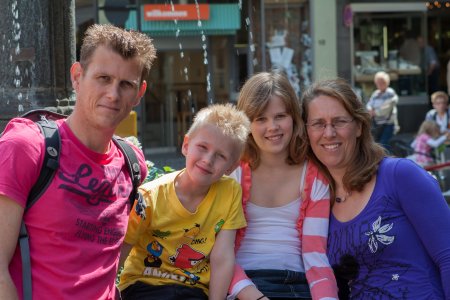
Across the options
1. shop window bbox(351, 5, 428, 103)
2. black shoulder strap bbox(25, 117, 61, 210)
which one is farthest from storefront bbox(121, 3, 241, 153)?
black shoulder strap bbox(25, 117, 61, 210)

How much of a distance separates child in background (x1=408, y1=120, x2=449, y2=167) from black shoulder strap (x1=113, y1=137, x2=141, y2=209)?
7.58 metres

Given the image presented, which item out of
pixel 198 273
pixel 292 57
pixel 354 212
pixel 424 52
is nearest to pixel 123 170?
pixel 198 273

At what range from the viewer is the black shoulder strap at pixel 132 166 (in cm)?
287

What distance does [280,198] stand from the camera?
133 inches

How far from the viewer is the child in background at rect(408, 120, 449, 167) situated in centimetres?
997

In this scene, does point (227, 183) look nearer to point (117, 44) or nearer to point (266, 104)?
point (266, 104)

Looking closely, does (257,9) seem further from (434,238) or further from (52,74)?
(434,238)

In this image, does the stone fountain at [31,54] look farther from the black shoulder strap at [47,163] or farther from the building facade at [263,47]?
the building facade at [263,47]

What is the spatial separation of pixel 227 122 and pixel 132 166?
48cm

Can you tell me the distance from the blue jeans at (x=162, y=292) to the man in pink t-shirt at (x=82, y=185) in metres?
0.29

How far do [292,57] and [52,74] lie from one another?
12.8m

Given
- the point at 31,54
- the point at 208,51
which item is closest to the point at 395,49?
the point at 208,51

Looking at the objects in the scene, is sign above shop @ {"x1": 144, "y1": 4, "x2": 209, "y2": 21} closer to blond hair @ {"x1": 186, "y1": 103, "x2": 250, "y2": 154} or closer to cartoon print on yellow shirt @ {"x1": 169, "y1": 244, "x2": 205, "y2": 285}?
blond hair @ {"x1": 186, "y1": 103, "x2": 250, "y2": 154}

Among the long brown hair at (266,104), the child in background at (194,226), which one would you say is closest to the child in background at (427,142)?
the long brown hair at (266,104)
